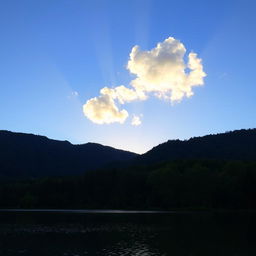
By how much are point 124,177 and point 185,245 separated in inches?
5087

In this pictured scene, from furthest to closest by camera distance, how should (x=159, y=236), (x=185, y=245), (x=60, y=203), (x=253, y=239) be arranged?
1. (x=60, y=203)
2. (x=159, y=236)
3. (x=253, y=239)
4. (x=185, y=245)

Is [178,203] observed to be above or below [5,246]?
above

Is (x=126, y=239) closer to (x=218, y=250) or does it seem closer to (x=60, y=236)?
(x=60, y=236)

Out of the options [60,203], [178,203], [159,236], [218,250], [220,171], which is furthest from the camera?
[60,203]

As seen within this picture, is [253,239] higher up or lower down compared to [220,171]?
lower down

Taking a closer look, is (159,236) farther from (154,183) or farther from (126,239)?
(154,183)

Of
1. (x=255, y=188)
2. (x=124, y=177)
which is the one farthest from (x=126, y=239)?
(x=124, y=177)

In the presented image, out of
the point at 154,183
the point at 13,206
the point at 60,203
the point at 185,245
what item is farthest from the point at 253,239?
the point at 13,206

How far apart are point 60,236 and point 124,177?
118m

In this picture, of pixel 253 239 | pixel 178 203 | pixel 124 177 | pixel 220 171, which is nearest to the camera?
pixel 253 239

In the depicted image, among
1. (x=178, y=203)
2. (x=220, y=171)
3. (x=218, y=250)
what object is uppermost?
(x=220, y=171)

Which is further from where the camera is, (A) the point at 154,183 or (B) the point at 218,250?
(A) the point at 154,183

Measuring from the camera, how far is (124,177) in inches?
6934

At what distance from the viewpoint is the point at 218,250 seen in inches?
1721
